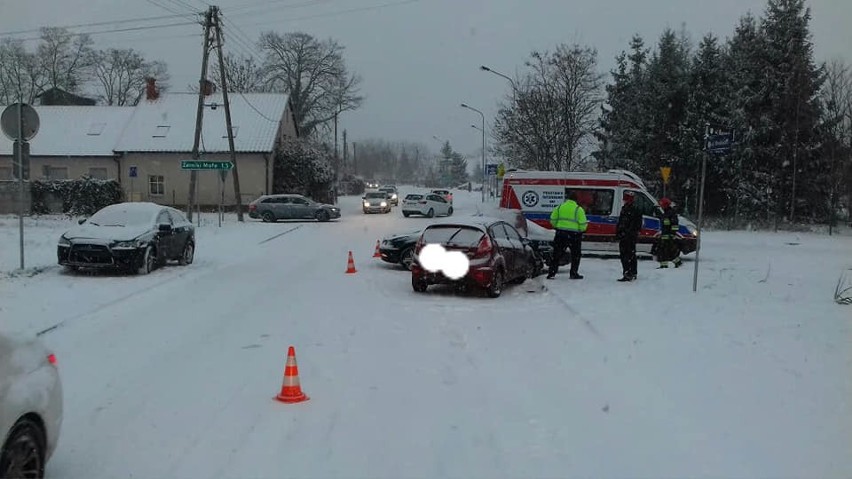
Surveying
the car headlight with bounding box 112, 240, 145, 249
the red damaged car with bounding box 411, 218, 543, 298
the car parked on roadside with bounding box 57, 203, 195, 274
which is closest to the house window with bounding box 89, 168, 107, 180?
the car parked on roadside with bounding box 57, 203, 195, 274

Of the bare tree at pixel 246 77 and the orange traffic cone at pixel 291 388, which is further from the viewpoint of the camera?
the bare tree at pixel 246 77

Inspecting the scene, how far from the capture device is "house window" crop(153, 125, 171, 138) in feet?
163

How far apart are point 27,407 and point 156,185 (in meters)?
47.9

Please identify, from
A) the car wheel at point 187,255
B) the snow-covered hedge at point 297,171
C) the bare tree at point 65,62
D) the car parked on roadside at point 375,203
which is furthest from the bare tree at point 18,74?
the car wheel at point 187,255

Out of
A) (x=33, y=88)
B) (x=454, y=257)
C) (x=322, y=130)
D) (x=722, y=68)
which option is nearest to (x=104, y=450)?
(x=454, y=257)

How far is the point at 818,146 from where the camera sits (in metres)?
39.4

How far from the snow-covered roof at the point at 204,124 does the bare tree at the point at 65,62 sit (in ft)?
52.4

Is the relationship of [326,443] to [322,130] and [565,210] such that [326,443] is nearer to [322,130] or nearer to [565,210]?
[565,210]

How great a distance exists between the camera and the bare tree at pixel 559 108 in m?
37.5

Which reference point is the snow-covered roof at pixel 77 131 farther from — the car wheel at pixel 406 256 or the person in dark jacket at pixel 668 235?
the person in dark jacket at pixel 668 235

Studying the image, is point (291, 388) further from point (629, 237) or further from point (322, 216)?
point (322, 216)

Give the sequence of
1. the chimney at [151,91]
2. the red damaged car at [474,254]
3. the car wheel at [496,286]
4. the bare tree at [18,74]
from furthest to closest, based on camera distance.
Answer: the bare tree at [18,74], the chimney at [151,91], the car wheel at [496,286], the red damaged car at [474,254]

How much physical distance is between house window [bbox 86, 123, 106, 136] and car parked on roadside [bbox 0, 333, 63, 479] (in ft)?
168

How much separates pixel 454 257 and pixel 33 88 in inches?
2529
